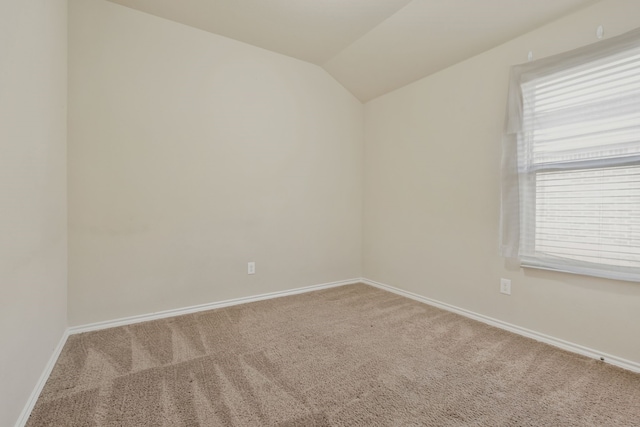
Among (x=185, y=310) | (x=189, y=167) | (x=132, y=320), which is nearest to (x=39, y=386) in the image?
(x=132, y=320)

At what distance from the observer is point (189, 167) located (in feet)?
8.30

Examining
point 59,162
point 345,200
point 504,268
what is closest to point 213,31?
point 59,162

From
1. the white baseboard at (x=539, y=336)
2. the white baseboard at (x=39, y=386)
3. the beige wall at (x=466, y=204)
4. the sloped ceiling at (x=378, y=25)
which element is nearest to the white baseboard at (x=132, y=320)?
the white baseboard at (x=39, y=386)

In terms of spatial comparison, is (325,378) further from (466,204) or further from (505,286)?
(466,204)

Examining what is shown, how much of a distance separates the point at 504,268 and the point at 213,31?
3.10m

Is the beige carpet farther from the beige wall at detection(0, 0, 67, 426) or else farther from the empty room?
the beige wall at detection(0, 0, 67, 426)

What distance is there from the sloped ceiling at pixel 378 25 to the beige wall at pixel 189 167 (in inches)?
8.4

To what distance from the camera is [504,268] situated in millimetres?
2258

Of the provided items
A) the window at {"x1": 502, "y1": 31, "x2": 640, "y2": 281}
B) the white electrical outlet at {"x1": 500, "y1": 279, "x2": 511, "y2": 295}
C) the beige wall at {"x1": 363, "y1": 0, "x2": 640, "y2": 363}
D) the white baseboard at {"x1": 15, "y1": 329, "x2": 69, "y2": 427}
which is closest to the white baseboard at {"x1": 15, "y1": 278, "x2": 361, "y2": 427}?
the white baseboard at {"x1": 15, "y1": 329, "x2": 69, "y2": 427}

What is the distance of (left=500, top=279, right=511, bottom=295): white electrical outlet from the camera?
223cm

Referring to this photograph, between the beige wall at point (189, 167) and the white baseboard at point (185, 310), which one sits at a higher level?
the beige wall at point (189, 167)

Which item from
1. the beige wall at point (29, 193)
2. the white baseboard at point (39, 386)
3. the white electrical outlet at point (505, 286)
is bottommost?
the white baseboard at point (39, 386)

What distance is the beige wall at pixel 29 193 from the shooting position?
1.11 meters

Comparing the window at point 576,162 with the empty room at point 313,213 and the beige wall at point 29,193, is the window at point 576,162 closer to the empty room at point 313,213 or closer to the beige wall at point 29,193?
the empty room at point 313,213
